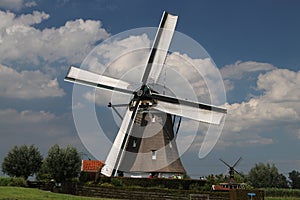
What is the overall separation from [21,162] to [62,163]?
5660 millimetres

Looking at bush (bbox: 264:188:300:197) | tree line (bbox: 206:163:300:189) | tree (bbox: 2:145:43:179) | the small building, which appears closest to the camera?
the small building

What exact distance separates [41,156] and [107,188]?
23376 millimetres

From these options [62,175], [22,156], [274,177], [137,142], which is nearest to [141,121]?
[137,142]

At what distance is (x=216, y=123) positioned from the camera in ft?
93.0

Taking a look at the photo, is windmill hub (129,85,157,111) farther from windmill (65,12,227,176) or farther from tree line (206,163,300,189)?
tree line (206,163,300,189)

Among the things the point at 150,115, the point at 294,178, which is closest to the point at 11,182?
the point at 150,115

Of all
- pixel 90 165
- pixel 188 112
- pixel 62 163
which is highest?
pixel 188 112

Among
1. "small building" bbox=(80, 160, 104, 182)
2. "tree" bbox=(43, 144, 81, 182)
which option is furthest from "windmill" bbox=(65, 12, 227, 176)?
"tree" bbox=(43, 144, 81, 182)

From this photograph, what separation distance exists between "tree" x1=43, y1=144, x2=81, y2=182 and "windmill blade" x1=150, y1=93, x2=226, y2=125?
742 inches

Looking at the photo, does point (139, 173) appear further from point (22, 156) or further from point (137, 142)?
point (22, 156)

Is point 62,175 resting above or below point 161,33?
below

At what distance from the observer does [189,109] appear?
28.8 meters

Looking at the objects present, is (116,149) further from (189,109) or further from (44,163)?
(44,163)

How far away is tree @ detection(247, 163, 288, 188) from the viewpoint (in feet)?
270
